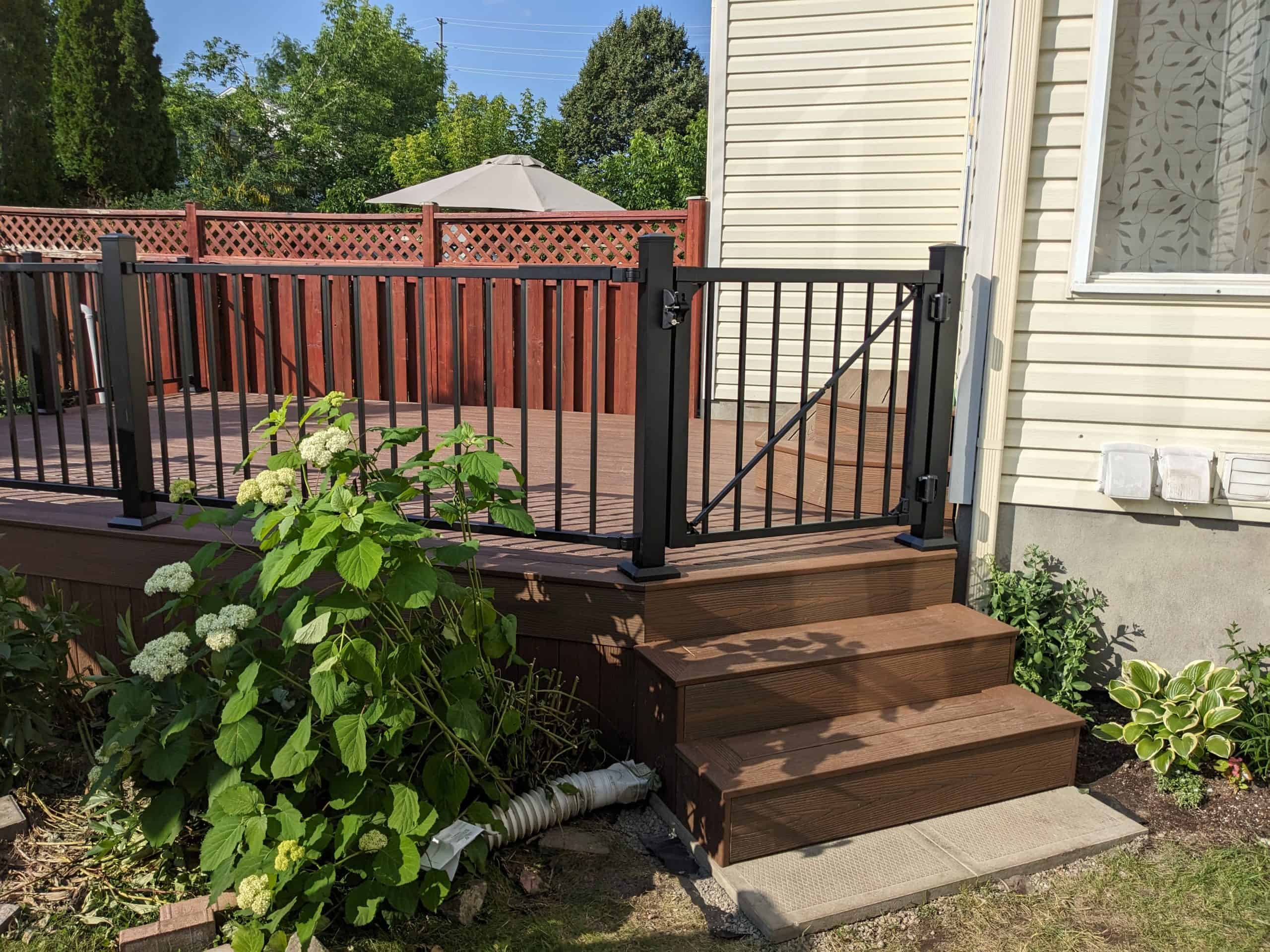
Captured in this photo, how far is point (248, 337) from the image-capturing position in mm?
8008

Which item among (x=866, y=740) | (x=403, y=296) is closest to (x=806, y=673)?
(x=866, y=740)

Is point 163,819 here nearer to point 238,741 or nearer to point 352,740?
point 238,741

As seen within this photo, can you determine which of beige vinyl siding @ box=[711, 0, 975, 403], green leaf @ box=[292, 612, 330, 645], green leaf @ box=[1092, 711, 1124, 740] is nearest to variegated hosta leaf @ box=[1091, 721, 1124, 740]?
green leaf @ box=[1092, 711, 1124, 740]

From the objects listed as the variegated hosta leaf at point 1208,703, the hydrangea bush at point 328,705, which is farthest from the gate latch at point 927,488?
the hydrangea bush at point 328,705

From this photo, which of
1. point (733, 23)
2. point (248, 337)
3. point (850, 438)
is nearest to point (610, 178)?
point (248, 337)

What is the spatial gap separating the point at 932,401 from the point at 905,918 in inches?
63.8

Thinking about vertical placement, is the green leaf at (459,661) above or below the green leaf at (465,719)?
above

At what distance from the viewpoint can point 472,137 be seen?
23.4 m

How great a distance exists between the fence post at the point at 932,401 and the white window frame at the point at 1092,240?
379 mm

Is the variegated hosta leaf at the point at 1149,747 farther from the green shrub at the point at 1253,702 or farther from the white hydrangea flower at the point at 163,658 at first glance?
the white hydrangea flower at the point at 163,658

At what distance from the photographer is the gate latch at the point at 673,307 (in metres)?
2.74

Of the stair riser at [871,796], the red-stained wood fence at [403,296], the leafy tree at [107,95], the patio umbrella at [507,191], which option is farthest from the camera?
the leafy tree at [107,95]

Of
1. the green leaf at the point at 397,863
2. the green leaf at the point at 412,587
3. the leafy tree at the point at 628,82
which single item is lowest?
the green leaf at the point at 397,863

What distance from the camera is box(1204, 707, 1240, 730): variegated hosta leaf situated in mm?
2928
